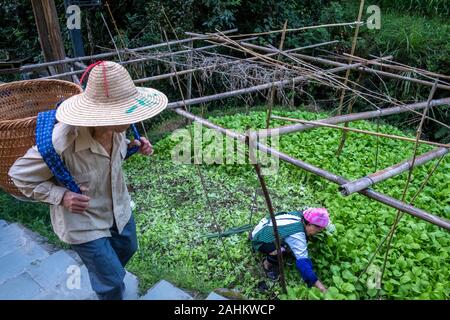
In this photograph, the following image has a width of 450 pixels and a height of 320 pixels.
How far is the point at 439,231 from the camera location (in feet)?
12.0

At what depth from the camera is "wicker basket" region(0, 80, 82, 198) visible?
2.48 meters

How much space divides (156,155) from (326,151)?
7.75ft

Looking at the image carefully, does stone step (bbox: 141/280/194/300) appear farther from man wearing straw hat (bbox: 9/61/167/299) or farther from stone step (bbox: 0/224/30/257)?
stone step (bbox: 0/224/30/257)

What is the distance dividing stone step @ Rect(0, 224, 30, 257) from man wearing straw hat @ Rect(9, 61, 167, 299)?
1.20 m

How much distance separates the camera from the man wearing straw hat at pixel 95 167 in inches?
69.8

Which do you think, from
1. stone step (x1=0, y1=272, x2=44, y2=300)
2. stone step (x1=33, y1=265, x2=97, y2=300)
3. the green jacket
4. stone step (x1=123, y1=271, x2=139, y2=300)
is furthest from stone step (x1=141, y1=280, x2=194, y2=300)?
the green jacket

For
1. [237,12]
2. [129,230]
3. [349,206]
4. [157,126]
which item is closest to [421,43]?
[237,12]

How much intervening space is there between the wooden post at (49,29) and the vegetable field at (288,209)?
1668 millimetres

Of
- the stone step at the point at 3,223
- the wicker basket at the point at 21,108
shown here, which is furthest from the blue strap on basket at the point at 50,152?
the stone step at the point at 3,223

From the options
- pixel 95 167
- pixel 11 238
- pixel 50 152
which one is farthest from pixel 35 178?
pixel 11 238

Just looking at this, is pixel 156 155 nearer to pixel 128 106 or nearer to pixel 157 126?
pixel 157 126

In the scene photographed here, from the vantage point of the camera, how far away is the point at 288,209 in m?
4.09

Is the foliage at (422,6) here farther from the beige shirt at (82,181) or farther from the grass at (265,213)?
the beige shirt at (82,181)

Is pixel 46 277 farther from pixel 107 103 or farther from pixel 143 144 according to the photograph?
pixel 107 103
